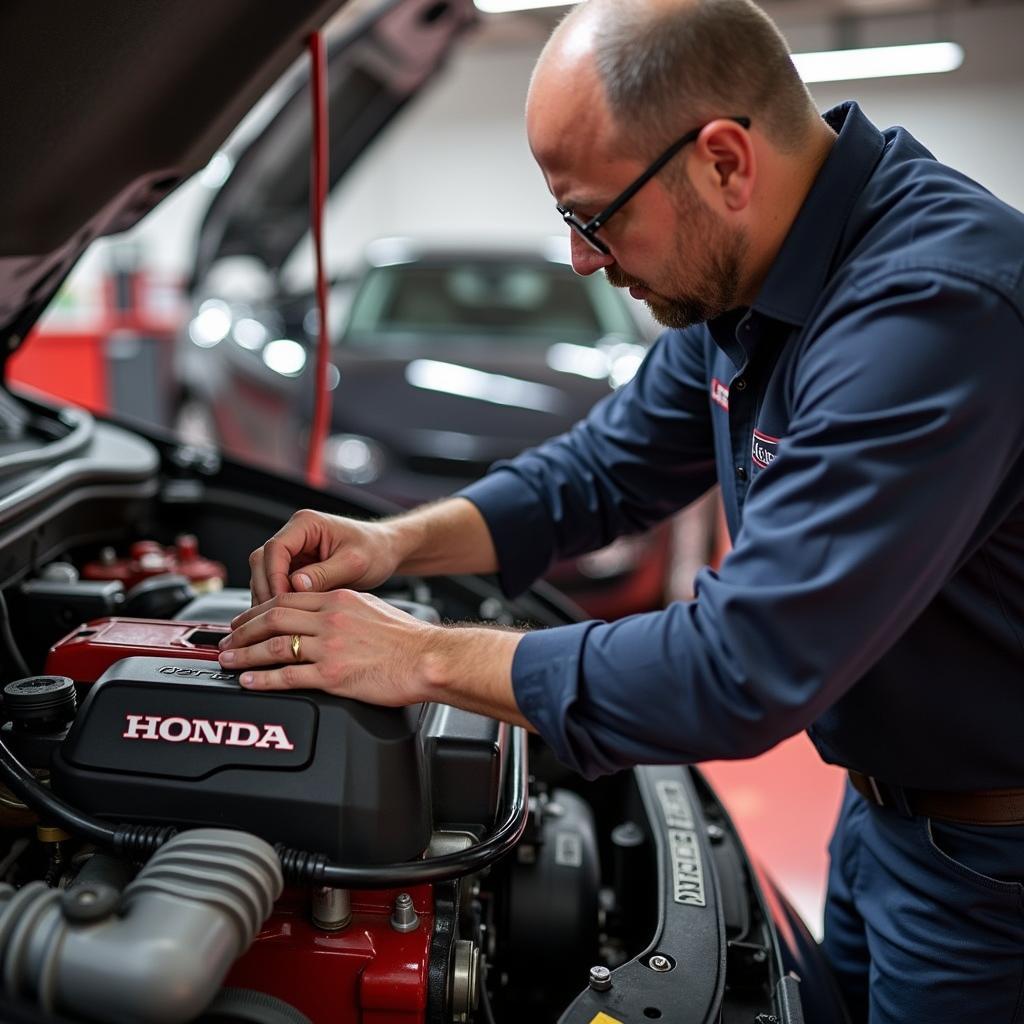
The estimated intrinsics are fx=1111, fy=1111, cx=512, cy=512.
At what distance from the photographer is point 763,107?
104 cm

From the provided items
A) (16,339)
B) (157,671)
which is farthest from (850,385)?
(16,339)

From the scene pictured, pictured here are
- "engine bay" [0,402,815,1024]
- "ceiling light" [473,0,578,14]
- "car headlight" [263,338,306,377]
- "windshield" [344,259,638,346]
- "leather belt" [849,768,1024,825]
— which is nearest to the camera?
"engine bay" [0,402,815,1024]

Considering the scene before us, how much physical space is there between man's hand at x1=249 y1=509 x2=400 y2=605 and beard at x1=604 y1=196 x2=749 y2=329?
0.43 metres

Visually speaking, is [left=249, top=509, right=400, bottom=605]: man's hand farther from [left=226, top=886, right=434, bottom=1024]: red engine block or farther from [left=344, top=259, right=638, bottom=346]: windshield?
[left=344, top=259, right=638, bottom=346]: windshield

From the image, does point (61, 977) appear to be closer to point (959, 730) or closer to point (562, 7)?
point (959, 730)

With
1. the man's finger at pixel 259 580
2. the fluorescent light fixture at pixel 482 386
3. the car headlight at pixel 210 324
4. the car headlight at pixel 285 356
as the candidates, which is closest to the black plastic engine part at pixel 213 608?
the man's finger at pixel 259 580

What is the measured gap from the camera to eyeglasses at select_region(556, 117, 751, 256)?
3.32 feet

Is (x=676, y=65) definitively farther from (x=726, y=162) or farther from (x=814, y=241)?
(x=814, y=241)

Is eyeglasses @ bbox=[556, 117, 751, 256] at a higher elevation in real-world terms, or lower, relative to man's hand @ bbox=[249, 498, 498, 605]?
higher

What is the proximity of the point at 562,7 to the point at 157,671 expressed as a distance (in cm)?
855

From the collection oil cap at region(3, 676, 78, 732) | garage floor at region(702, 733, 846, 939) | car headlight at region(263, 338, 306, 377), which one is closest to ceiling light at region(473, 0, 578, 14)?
car headlight at region(263, 338, 306, 377)

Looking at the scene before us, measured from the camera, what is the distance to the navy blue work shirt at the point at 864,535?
0.90 meters

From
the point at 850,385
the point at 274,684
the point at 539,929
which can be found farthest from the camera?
the point at 539,929

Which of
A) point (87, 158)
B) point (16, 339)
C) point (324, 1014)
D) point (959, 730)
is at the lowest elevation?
point (324, 1014)
